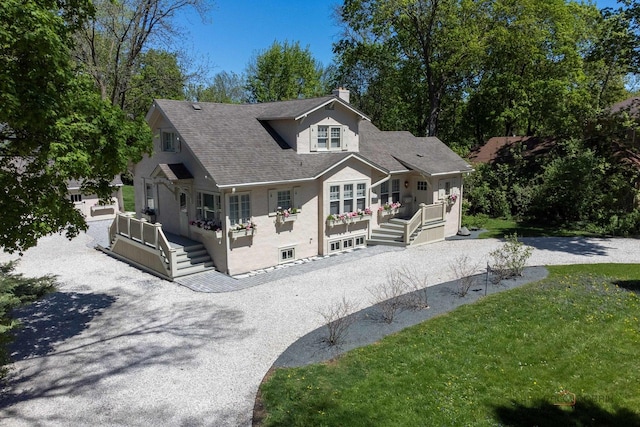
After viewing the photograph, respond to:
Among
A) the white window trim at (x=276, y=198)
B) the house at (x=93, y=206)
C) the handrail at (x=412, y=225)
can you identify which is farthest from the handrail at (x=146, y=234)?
the handrail at (x=412, y=225)

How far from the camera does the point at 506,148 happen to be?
1350 inches

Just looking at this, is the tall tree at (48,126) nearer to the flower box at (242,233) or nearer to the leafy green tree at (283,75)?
the flower box at (242,233)

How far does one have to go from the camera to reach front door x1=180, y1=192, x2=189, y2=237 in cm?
1920

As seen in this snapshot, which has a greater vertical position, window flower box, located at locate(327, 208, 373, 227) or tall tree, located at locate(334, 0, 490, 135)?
tall tree, located at locate(334, 0, 490, 135)

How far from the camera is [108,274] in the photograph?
17.8 m

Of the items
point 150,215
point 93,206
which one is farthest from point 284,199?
point 93,206

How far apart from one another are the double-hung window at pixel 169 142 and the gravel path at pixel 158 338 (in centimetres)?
537

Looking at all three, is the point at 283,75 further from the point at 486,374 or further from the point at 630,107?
the point at 486,374

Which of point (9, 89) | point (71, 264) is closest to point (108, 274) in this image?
point (71, 264)

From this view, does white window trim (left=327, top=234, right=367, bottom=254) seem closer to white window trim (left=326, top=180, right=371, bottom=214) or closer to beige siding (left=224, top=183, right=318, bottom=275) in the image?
beige siding (left=224, top=183, right=318, bottom=275)

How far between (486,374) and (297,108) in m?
14.8

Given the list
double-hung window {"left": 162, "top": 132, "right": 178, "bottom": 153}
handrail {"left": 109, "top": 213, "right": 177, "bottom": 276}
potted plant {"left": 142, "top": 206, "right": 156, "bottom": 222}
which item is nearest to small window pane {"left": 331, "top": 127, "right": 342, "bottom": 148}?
double-hung window {"left": 162, "top": 132, "right": 178, "bottom": 153}

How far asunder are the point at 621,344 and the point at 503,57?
31790 mm

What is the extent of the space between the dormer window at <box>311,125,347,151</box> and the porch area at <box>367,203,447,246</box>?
460 cm
